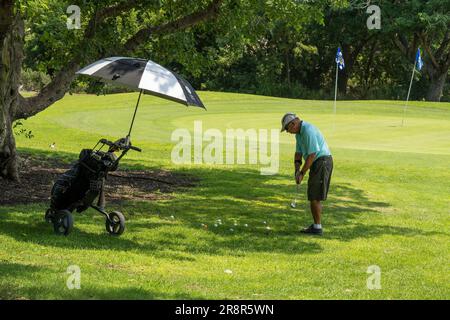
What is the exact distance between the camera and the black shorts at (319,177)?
10509 mm

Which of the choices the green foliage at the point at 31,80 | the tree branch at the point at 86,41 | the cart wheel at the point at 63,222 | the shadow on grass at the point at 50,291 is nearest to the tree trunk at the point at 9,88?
the tree branch at the point at 86,41

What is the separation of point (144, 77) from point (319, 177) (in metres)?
3.05

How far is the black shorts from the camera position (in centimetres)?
1051

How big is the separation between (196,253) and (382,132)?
17.0m

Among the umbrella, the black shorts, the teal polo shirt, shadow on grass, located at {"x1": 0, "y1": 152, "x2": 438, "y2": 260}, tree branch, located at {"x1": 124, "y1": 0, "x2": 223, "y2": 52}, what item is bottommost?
shadow on grass, located at {"x1": 0, "y1": 152, "x2": 438, "y2": 260}

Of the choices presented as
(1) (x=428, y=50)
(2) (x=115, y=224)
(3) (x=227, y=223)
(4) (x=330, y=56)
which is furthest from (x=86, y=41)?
(4) (x=330, y=56)

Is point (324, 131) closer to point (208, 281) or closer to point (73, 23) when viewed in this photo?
point (73, 23)

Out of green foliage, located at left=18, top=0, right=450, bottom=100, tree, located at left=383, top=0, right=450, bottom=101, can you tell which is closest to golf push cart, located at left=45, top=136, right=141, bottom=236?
green foliage, located at left=18, top=0, right=450, bottom=100

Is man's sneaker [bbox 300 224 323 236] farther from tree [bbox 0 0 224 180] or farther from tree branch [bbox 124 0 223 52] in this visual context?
tree branch [bbox 124 0 223 52]

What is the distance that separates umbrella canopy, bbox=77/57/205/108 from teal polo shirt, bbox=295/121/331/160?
1.75 m

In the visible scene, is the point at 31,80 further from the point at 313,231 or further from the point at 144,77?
the point at 144,77

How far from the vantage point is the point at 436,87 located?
50344mm
